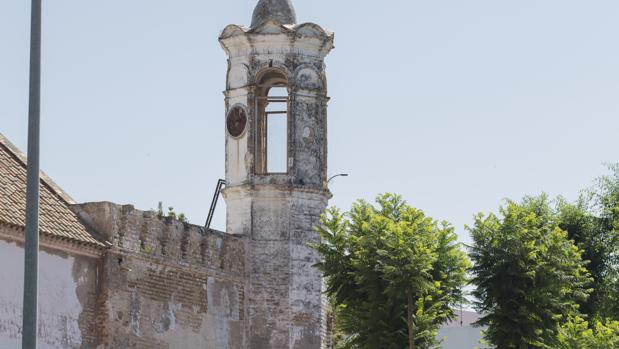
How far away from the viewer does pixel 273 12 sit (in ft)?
125

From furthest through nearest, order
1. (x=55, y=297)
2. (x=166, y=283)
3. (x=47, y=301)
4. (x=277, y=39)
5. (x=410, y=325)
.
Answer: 1. (x=277, y=39)
2. (x=166, y=283)
3. (x=410, y=325)
4. (x=55, y=297)
5. (x=47, y=301)

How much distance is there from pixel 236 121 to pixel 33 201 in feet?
60.3

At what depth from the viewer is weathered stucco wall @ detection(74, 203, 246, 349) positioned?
32.8 meters

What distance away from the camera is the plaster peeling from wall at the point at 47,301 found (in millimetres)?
30125

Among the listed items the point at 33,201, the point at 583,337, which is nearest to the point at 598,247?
the point at 583,337

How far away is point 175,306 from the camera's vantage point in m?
34.4

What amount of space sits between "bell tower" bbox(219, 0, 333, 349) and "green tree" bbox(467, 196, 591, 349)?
3989 millimetres

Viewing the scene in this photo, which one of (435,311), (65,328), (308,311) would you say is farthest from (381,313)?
(65,328)

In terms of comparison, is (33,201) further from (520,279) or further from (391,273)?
(520,279)

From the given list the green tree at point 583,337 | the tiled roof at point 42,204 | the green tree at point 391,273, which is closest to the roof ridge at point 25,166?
the tiled roof at point 42,204

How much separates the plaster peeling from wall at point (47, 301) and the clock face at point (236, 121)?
7.55 meters

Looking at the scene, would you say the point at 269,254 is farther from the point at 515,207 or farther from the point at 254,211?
the point at 515,207

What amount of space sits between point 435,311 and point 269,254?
16.2 feet

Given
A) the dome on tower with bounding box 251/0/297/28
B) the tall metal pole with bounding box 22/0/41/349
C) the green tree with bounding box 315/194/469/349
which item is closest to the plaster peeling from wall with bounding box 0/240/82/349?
the green tree with bounding box 315/194/469/349
